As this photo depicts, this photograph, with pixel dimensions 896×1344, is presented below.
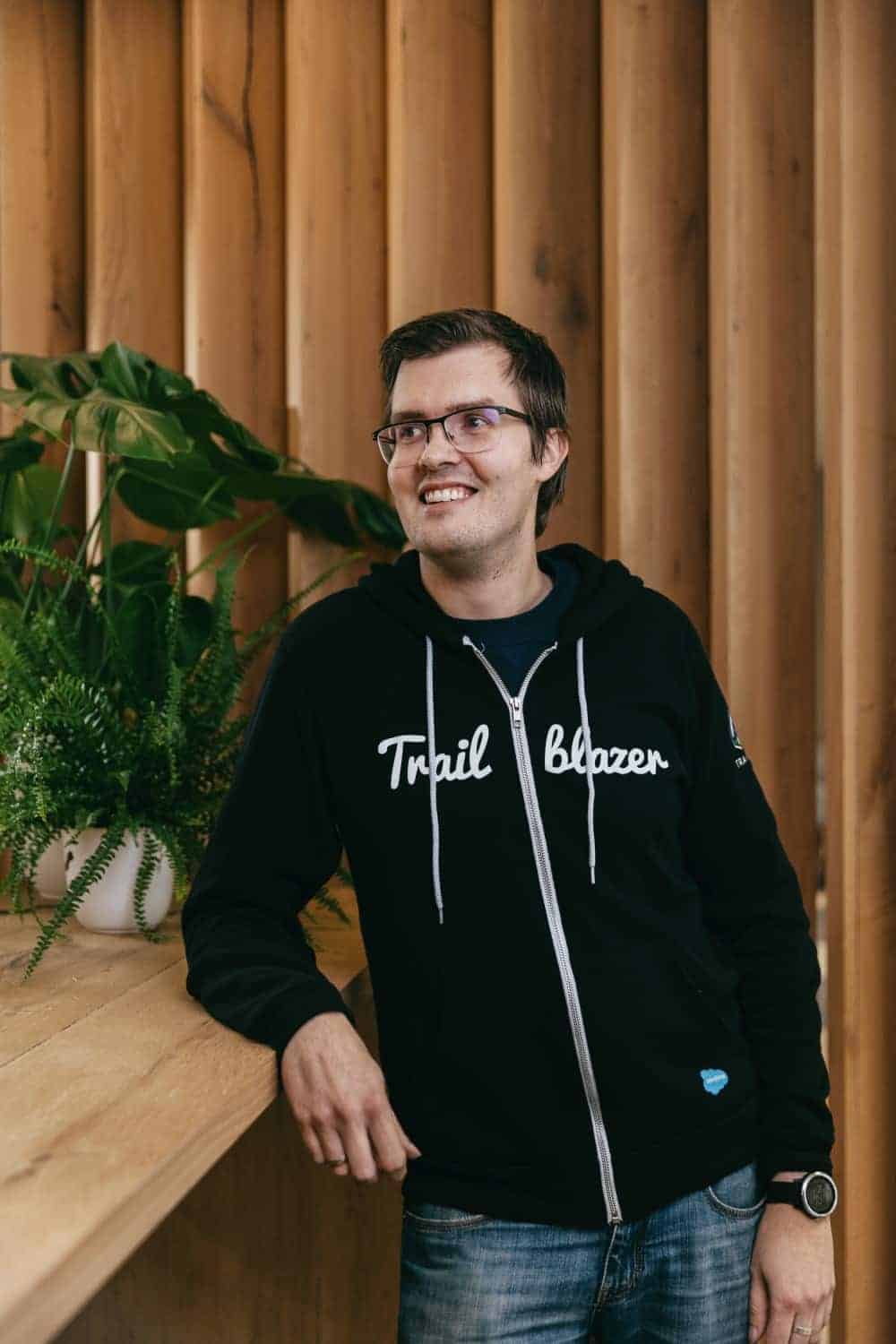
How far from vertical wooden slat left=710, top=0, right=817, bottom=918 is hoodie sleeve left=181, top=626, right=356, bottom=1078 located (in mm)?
835

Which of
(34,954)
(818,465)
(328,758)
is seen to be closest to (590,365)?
(818,465)

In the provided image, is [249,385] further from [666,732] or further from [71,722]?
[666,732]

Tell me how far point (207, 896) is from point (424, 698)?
355 millimetres

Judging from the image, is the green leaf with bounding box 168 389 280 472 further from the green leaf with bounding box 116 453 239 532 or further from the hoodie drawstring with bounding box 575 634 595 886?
the hoodie drawstring with bounding box 575 634 595 886

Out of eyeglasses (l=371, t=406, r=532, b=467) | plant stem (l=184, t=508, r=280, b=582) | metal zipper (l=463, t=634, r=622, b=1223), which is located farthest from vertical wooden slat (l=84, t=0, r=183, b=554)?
metal zipper (l=463, t=634, r=622, b=1223)

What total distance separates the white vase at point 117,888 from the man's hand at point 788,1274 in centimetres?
92

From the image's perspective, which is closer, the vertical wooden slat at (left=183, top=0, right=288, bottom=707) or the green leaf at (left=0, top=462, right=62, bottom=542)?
the green leaf at (left=0, top=462, right=62, bottom=542)

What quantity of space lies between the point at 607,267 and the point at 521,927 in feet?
4.08

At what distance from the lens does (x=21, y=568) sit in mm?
2088

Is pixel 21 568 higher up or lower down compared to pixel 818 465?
lower down

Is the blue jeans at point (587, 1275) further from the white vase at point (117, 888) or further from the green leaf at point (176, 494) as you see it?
the green leaf at point (176, 494)

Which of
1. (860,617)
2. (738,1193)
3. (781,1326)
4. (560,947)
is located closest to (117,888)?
(560,947)

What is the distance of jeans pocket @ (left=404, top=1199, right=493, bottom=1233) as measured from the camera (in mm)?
1329

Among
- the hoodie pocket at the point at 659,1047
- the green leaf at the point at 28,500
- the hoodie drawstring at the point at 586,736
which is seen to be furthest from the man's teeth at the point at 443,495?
the green leaf at the point at 28,500
